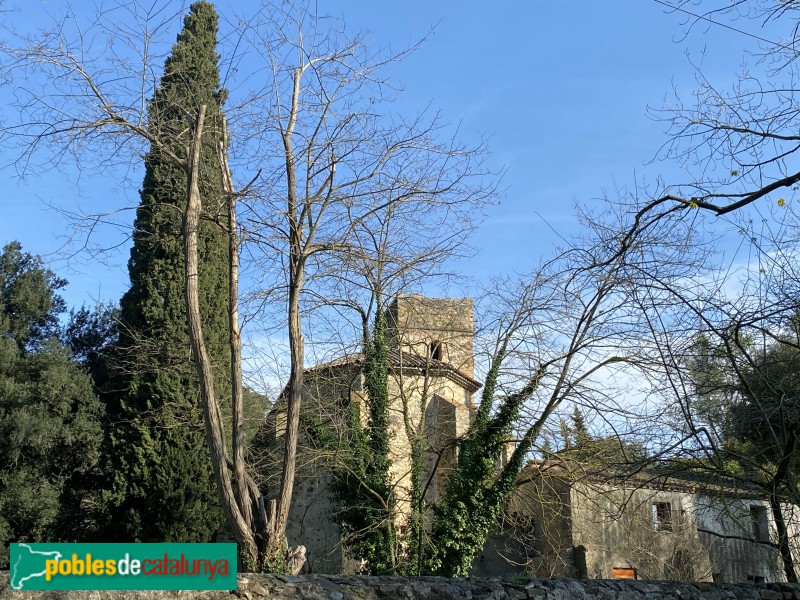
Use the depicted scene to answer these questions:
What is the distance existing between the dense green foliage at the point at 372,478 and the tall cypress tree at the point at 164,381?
292 centimetres

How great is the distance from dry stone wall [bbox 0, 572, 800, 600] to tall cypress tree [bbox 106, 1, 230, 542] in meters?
8.71

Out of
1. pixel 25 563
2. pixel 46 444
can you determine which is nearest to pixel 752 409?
pixel 25 563

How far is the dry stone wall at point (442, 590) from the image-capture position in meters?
4.93

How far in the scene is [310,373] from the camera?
13.9 m

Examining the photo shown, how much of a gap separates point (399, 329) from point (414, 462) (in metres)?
2.53

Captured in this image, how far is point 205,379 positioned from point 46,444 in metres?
8.41

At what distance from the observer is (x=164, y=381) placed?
14.8 meters

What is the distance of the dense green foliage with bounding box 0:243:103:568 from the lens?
14461 millimetres

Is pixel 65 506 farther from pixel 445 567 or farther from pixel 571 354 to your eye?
pixel 571 354

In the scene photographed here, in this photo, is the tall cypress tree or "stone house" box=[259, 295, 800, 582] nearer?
"stone house" box=[259, 295, 800, 582]

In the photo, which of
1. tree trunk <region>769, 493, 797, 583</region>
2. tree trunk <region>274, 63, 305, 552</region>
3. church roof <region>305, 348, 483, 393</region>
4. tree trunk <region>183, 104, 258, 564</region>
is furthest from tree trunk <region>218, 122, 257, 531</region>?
tree trunk <region>769, 493, 797, 583</region>

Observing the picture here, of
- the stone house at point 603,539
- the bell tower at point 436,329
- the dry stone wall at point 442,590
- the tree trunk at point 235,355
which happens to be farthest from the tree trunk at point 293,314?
the stone house at point 603,539

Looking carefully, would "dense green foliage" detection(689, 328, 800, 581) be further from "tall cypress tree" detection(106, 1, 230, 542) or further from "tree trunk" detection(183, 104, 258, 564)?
"tall cypress tree" detection(106, 1, 230, 542)

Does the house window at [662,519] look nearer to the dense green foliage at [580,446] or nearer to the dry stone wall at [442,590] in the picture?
the dense green foliage at [580,446]
